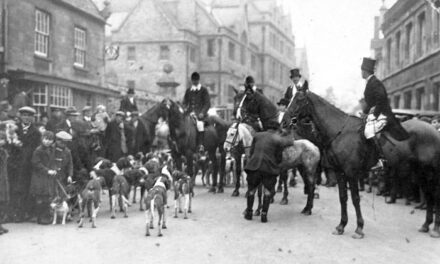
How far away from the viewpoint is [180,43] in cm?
4284

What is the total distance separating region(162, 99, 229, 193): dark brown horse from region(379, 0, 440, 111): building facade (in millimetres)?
10553

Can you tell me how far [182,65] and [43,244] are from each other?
35856 mm

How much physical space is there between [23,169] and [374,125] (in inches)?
273

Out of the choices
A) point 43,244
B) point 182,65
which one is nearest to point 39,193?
point 43,244

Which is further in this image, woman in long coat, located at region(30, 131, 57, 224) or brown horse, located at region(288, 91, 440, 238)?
woman in long coat, located at region(30, 131, 57, 224)

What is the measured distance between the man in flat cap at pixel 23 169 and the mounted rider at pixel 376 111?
6.71 m

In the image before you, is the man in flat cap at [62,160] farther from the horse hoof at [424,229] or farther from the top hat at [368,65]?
the horse hoof at [424,229]

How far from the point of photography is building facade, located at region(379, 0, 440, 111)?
19766 mm

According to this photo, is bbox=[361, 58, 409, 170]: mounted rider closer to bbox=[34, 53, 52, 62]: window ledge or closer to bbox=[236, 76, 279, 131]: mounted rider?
bbox=[236, 76, 279, 131]: mounted rider

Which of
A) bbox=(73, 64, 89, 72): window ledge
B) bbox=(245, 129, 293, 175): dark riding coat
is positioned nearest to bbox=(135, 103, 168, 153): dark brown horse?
bbox=(245, 129, 293, 175): dark riding coat

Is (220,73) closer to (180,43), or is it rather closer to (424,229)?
(180,43)

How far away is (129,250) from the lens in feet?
24.2

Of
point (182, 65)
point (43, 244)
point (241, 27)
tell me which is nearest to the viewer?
point (43, 244)

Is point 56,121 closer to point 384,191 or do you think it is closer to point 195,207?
point 195,207
